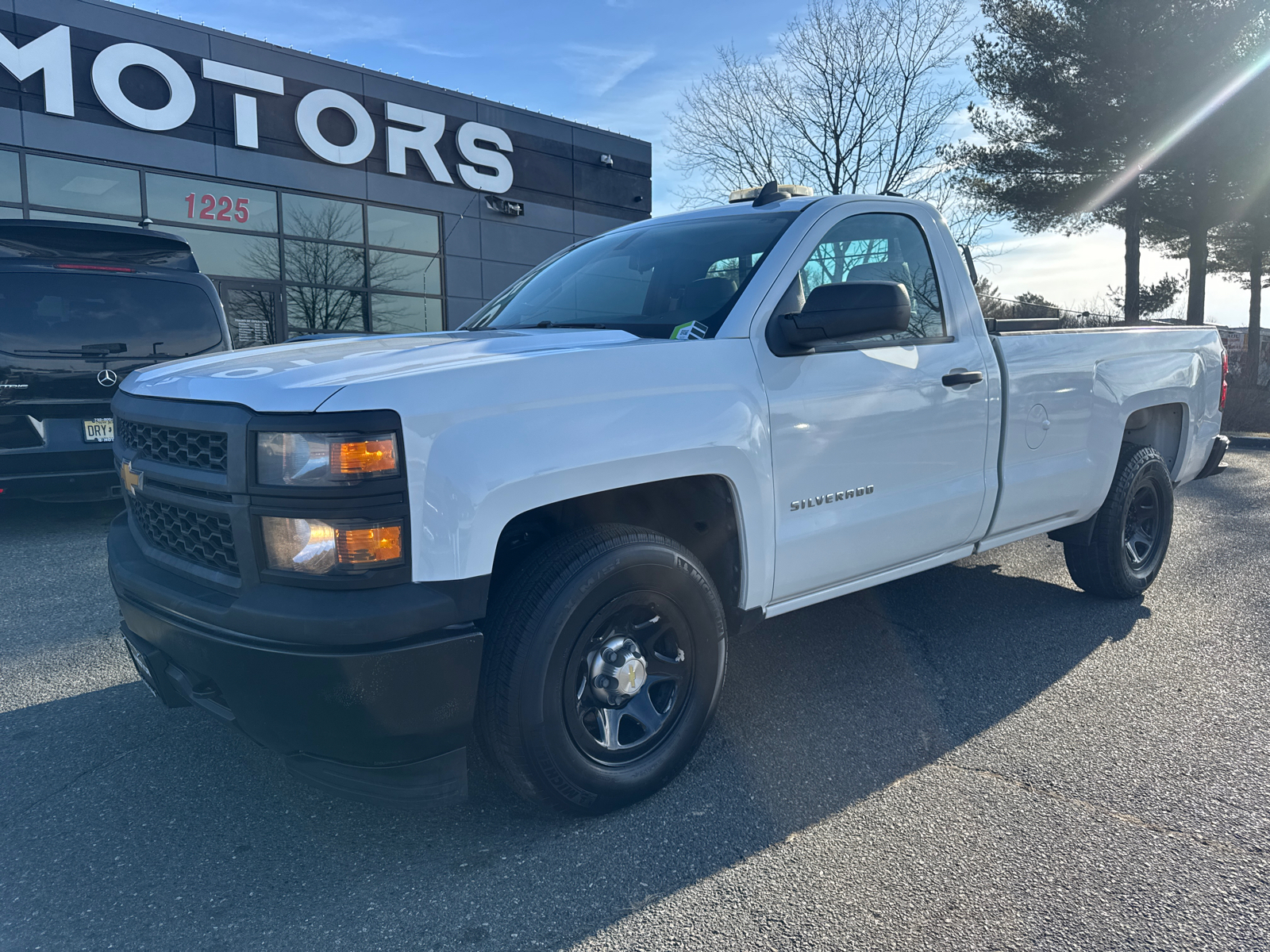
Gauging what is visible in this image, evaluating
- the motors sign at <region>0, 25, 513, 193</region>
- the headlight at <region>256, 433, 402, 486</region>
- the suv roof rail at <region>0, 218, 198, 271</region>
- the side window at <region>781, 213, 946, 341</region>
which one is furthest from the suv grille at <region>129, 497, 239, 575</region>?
the motors sign at <region>0, 25, 513, 193</region>

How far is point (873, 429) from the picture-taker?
Result: 3.12m

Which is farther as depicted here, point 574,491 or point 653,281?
point 653,281

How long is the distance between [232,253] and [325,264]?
1612 mm

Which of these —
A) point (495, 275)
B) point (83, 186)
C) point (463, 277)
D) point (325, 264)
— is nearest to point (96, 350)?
point (83, 186)

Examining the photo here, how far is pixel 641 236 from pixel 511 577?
1.89 meters

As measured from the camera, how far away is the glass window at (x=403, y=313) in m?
16.1

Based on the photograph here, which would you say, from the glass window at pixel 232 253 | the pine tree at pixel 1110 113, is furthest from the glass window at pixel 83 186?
the pine tree at pixel 1110 113

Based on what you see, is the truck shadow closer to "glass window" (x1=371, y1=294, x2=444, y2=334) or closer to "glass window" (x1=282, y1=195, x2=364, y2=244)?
"glass window" (x1=282, y1=195, x2=364, y2=244)

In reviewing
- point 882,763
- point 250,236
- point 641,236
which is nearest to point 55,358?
point 641,236

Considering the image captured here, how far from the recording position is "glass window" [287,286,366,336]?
14.8m

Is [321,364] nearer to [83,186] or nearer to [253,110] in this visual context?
[83,186]

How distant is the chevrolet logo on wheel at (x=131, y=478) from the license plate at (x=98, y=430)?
12.5ft

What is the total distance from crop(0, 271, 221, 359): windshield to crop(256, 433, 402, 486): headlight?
4.99 metres

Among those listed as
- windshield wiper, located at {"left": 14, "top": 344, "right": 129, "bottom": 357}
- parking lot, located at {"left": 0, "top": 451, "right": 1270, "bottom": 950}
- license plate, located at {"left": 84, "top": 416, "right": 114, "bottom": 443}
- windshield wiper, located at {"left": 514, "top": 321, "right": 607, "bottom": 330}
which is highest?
windshield wiper, located at {"left": 14, "top": 344, "right": 129, "bottom": 357}
